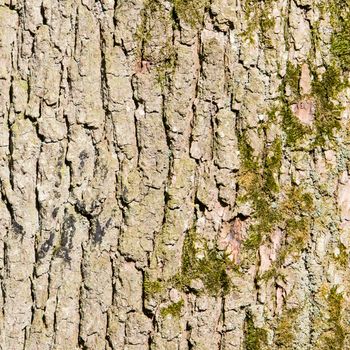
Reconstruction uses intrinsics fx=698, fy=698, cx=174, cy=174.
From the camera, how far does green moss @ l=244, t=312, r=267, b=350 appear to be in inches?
79.1

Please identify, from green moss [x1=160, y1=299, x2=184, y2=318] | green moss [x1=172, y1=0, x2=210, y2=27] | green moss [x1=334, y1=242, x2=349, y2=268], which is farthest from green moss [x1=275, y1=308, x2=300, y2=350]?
green moss [x1=172, y1=0, x2=210, y2=27]

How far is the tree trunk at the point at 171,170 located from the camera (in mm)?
1907

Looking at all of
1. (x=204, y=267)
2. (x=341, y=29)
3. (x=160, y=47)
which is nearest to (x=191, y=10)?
(x=160, y=47)

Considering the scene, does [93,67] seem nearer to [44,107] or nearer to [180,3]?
[44,107]

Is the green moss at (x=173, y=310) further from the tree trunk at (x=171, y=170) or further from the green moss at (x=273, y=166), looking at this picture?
the green moss at (x=273, y=166)

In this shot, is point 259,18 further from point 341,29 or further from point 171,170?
point 171,170

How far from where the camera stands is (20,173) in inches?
76.3

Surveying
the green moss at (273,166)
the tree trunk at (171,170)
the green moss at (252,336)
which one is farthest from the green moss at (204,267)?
the green moss at (273,166)

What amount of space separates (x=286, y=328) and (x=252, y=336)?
0.10 metres

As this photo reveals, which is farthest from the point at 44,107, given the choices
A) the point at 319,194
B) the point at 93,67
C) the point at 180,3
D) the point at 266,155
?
the point at 319,194

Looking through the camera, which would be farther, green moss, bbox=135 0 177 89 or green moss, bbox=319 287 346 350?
green moss, bbox=319 287 346 350

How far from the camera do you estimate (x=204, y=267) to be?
1.97 m

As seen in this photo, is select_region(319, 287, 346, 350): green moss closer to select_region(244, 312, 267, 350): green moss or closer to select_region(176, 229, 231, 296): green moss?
select_region(244, 312, 267, 350): green moss

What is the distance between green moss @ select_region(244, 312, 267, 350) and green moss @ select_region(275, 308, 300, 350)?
0.14 feet
